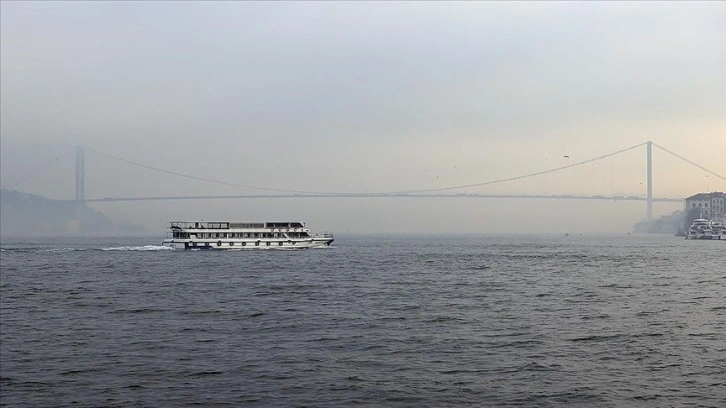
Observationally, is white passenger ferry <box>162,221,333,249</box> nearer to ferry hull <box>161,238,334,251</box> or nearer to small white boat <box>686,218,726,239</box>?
ferry hull <box>161,238,334,251</box>

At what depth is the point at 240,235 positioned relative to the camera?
259ft

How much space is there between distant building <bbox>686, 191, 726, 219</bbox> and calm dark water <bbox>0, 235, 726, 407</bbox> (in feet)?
437

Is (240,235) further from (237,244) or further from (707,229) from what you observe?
(707,229)

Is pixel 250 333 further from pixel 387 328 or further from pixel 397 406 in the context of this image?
pixel 397 406

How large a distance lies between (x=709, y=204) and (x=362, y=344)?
159m

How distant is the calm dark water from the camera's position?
1445 cm

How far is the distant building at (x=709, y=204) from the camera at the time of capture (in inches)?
6270

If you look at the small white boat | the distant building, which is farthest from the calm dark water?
the distant building

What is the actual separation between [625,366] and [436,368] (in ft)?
14.4

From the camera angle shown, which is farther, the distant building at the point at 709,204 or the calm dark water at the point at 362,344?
the distant building at the point at 709,204

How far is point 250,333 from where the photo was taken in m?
21.7

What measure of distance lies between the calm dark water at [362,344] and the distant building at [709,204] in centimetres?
13307

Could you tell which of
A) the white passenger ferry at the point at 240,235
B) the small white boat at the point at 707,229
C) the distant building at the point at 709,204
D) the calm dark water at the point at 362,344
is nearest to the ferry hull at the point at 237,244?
the white passenger ferry at the point at 240,235

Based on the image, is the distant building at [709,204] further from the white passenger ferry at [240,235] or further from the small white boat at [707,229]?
the white passenger ferry at [240,235]
